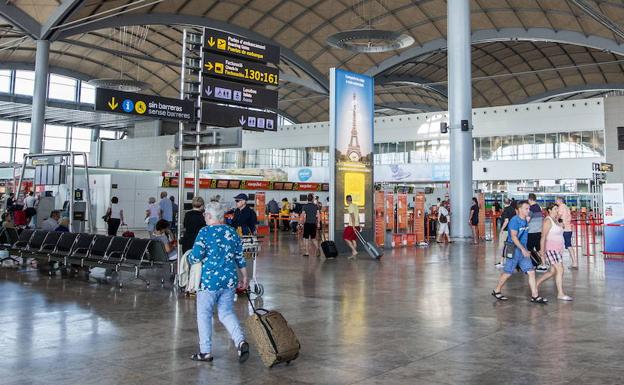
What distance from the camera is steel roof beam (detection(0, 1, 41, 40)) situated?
27375mm

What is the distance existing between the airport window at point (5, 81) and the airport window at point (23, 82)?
606 millimetres

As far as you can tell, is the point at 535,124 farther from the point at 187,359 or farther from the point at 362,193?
the point at 187,359

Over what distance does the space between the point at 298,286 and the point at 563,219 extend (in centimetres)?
629

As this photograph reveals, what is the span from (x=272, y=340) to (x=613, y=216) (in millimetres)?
13000

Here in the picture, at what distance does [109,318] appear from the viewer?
22.2 ft

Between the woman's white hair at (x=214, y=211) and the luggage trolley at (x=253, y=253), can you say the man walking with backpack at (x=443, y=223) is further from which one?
the woman's white hair at (x=214, y=211)

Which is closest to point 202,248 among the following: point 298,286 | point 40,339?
point 40,339

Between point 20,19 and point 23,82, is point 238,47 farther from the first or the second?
point 23,82

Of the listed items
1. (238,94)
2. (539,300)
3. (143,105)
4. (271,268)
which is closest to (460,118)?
(271,268)

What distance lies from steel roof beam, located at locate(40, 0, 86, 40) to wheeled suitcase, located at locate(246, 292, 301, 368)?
2676 cm

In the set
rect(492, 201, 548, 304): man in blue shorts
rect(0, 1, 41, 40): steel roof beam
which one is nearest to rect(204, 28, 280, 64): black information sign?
rect(492, 201, 548, 304): man in blue shorts

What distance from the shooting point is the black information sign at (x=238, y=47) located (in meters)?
10.1

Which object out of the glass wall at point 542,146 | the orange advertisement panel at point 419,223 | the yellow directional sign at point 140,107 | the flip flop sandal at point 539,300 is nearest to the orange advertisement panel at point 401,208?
the orange advertisement panel at point 419,223

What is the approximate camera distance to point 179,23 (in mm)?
34375
